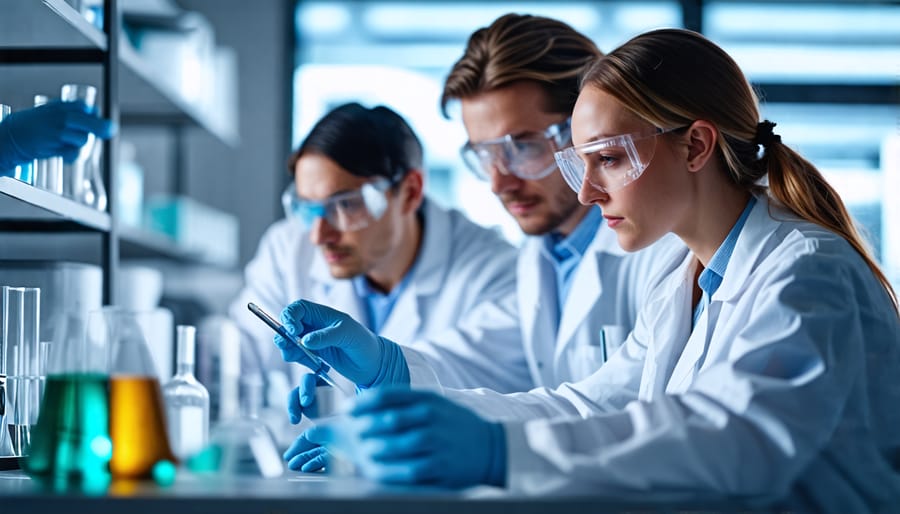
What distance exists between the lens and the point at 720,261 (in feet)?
5.24

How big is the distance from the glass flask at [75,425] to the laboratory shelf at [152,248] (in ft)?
7.56

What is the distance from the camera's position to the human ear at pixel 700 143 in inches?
60.9

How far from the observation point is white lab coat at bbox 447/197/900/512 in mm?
1138

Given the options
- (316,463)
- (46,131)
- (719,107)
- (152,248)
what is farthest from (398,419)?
(152,248)

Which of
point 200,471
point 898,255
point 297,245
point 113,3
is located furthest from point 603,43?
point 200,471

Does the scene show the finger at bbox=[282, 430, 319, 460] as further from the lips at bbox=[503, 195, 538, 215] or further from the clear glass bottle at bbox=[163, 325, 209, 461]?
the lips at bbox=[503, 195, 538, 215]

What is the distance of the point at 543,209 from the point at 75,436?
53.8 inches

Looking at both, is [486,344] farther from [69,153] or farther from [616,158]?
[69,153]

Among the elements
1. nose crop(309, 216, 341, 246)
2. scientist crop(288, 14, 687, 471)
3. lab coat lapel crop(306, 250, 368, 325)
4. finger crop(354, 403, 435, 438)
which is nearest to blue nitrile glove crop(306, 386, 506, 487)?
finger crop(354, 403, 435, 438)

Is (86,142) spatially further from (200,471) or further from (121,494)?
(121,494)

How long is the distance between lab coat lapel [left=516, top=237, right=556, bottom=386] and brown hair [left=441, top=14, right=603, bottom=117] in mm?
415

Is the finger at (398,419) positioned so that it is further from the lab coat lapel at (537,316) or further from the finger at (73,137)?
the lab coat lapel at (537,316)

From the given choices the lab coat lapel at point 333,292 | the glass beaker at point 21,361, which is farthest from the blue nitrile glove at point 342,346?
the lab coat lapel at point 333,292

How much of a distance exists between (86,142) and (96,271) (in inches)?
12.4
